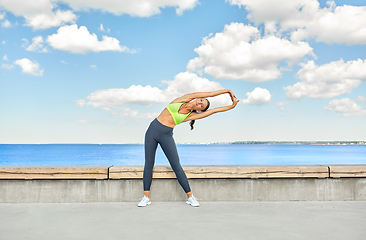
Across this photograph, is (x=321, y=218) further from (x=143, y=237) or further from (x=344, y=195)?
(x=143, y=237)

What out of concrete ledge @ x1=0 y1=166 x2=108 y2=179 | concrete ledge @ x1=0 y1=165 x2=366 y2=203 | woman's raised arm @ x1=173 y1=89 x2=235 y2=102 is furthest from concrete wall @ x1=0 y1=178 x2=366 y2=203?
woman's raised arm @ x1=173 y1=89 x2=235 y2=102

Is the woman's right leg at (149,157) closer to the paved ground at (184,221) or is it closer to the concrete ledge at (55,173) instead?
the paved ground at (184,221)

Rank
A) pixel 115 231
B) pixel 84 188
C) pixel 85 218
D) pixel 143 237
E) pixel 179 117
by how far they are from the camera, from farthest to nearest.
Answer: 1. pixel 84 188
2. pixel 179 117
3. pixel 85 218
4. pixel 115 231
5. pixel 143 237

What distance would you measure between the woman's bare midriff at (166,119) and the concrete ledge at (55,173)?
1314 mm

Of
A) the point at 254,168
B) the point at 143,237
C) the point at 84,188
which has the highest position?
the point at 254,168

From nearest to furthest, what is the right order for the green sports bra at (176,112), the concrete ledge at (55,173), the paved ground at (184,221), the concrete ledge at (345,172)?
the paved ground at (184,221), the green sports bra at (176,112), the concrete ledge at (55,173), the concrete ledge at (345,172)

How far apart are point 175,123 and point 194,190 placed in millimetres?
1259

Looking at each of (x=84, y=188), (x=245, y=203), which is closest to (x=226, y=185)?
(x=245, y=203)

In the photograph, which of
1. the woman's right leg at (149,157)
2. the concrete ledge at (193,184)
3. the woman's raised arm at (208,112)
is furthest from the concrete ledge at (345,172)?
the woman's right leg at (149,157)

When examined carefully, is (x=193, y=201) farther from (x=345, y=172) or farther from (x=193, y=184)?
(x=345, y=172)

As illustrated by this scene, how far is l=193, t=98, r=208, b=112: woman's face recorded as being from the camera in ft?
15.8

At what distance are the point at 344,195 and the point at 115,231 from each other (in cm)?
406

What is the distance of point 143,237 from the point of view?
3303mm

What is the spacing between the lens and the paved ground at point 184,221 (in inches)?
134
